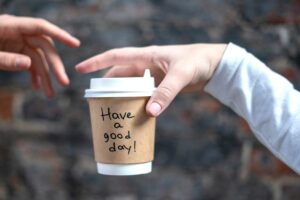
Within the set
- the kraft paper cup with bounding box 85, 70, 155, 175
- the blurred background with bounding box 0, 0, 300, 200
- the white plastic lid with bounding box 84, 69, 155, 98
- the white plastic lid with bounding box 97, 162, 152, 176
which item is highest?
the white plastic lid with bounding box 84, 69, 155, 98

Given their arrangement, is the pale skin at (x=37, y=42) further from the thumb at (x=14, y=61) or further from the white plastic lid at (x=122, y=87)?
the white plastic lid at (x=122, y=87)

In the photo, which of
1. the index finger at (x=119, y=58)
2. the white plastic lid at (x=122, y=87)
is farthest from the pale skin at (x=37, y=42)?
the white plastic lid at (x=122, y=87)

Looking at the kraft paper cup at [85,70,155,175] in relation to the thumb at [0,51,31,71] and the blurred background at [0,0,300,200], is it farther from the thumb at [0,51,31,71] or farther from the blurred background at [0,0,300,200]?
the blurred background at [0,0,300,200]

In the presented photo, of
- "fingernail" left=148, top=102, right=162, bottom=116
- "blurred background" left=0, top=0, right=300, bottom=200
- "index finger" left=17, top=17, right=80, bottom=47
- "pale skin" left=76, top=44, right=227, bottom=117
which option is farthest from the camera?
"blurred background" left=0, top=0, right=300, bottom=200

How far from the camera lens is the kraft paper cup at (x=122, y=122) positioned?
2.64ft

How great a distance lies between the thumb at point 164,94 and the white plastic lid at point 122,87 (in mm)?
17

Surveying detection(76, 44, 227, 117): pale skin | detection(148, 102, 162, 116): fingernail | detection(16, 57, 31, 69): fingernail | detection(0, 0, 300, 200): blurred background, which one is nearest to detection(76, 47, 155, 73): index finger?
detection(76, 44, 227, 117): pale skin

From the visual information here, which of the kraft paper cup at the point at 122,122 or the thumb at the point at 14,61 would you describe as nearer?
the kraft paper cup at the point at 122,122

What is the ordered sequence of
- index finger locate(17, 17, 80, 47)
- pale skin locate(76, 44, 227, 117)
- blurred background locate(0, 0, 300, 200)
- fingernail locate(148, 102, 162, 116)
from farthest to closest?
blurred background locate(0, 0, 300, 200) < index finger locate(17, 17, 80, 47) < pale skin locate(76, 44, 227, 117) < fingernail locate(148, 102, 162, 116)

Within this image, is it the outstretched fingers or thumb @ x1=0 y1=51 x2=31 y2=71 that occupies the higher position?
thumb @ x1=0 y1=51 x2=31 y2=71

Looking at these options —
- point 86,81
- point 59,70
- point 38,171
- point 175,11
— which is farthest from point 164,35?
point 38,171

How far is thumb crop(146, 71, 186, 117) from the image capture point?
800mm

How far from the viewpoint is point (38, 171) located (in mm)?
1432

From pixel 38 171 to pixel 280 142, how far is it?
0.75 m
